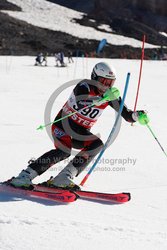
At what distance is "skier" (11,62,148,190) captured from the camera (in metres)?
4.69

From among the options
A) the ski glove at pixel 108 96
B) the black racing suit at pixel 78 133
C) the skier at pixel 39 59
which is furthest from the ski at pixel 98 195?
the skier at pixel 39 59

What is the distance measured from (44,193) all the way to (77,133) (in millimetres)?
764

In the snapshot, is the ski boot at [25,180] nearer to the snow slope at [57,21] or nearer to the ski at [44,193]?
the ski at [44,193]

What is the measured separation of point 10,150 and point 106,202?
2598 millimetres

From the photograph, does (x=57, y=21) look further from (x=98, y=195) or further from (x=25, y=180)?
(x=98, y=195)

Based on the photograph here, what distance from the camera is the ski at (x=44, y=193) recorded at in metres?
4.46

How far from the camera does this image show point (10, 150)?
6.78 m

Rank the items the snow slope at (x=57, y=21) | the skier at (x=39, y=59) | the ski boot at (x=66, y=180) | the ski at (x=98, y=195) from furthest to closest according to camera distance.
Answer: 1. the snow slope at (x=57, y=21)
2. the skier at (x=39, y=59)
3. the ski boot at (x=66, y=180)
4. the ski at (x=98, y=195)

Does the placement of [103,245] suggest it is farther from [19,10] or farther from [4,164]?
[19,10]

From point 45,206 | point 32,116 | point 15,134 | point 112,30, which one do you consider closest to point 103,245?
point 45,206

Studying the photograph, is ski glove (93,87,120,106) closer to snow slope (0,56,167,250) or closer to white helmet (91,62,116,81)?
white helmet (91,62,116,81)

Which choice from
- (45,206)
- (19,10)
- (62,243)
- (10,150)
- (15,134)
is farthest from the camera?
(19,10)

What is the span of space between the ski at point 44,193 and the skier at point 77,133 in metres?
0.06

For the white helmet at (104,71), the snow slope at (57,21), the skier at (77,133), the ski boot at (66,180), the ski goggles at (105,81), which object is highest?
the snow slope at (57,21)
